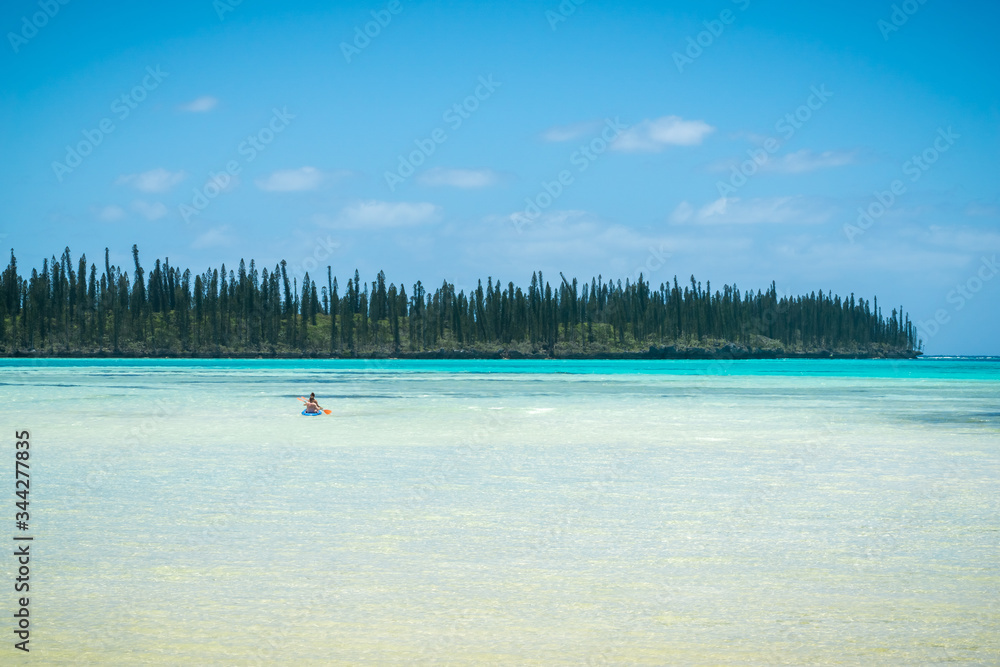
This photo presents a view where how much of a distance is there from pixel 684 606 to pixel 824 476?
8868mm

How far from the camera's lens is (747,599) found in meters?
7.70

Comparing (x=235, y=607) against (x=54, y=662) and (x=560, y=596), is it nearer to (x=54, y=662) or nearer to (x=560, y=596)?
(x=54, y=662)

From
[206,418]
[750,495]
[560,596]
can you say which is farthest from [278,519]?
[206,418]

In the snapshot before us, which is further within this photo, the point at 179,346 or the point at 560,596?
the point at 179,346

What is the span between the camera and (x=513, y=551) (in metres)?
9.49

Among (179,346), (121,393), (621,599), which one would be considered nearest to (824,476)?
(621,599)

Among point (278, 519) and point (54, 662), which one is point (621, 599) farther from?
point (278, 519)

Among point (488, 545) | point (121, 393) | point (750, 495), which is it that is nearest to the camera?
point (488, 545)

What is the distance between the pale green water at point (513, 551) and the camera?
260 inches

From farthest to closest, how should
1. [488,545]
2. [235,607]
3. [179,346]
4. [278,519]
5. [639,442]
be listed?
[179,346] → [639,442] → [278,519] → [488,545] → [235,607]

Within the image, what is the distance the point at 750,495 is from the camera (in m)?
13.3

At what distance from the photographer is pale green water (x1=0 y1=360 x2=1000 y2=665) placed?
6.59 m

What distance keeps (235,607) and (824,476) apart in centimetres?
1113

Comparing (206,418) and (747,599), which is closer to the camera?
(747,599)
